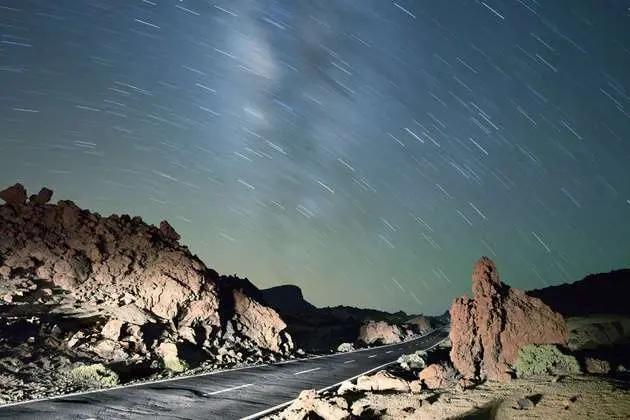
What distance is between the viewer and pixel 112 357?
17.0m

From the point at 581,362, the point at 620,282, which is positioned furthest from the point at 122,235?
the point at 620,282

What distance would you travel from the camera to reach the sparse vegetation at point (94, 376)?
548 inches

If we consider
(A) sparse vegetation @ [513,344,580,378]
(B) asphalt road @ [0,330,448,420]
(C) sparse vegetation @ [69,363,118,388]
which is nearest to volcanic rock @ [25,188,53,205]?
(C) sparse vegetation @ [69,363,118,388]

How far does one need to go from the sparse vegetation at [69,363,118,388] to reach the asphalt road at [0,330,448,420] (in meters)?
1.48

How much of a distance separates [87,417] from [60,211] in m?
19.5

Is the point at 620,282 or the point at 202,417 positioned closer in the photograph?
the point at 202,417

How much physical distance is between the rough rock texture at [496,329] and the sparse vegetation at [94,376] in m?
13.8

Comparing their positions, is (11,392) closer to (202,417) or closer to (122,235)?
(202,417)

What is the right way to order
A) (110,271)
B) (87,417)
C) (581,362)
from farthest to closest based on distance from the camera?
(110,271) < (581,362) < (87,417)

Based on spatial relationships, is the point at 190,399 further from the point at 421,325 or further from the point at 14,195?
the point at 421,325

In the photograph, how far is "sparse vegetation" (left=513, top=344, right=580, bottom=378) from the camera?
14.4 m

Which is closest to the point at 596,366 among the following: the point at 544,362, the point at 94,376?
the point at 544,362

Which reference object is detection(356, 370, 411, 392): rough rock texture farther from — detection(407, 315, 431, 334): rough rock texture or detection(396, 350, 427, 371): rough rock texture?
detection(407, 315, 431, 334): rough rock texture

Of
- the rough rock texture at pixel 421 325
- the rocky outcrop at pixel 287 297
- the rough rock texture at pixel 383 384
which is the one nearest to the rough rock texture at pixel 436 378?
the rough rock texture at pixel 383 384
